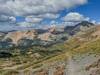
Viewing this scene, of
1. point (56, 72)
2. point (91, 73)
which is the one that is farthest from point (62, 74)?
point (91, 73)

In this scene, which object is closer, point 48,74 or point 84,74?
point 84,74

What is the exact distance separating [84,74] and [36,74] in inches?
1939

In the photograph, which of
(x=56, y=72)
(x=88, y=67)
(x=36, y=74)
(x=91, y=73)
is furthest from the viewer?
(x=36, y=74)

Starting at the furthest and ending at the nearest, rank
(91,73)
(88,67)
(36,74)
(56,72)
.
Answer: (36,74), (56,72), (88,67), (91,73)

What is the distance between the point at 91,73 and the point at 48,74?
34989mm

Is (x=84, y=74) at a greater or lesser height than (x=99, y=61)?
lesser

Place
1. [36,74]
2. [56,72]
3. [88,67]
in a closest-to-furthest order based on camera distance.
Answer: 1. [88,67]
2. [56,72]
3. [36,74]

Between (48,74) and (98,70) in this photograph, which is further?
(48,74)

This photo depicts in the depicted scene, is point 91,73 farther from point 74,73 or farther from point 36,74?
point 36,74

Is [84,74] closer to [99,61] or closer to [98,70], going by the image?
[98,70]

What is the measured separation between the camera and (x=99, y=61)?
156875 mm

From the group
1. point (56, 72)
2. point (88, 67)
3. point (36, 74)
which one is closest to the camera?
point (88, 67)

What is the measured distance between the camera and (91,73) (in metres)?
129

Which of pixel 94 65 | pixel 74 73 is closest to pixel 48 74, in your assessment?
pixel 74 73
